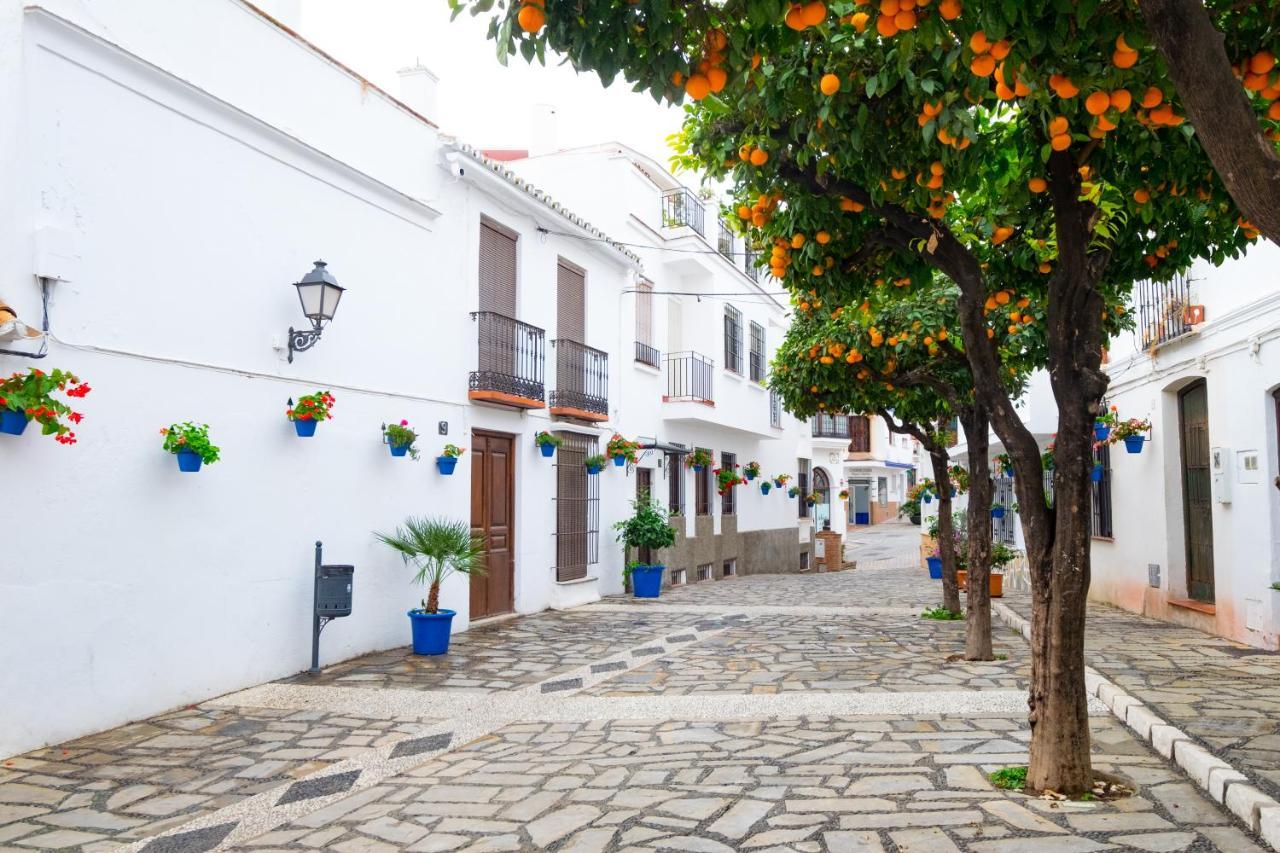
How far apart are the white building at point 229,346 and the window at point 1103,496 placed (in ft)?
26.4

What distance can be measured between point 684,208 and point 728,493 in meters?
6.32

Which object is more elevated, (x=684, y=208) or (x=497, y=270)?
(x=684, y=208)

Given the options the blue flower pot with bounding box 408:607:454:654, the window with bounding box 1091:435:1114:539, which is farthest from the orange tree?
the window with bounding box 1091:435:1114:539

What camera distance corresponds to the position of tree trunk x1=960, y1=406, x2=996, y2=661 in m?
8.59

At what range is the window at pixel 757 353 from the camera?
22.6 metres

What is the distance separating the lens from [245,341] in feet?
25.9

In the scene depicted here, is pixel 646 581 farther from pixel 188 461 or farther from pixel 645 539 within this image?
pixel 188 461

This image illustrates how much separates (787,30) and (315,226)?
6364mm

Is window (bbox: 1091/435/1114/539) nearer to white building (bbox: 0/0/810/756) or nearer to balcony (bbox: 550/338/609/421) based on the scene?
balcony (bbox: 550/338/609/421)

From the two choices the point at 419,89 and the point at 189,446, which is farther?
the point at 419,89

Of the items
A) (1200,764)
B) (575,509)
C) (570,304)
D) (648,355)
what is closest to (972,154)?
(1200,764)

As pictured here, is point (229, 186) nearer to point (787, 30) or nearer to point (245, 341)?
point (245, 341)

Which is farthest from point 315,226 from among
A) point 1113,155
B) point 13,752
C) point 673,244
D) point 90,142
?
point 673,244

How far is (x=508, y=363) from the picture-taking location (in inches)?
472
